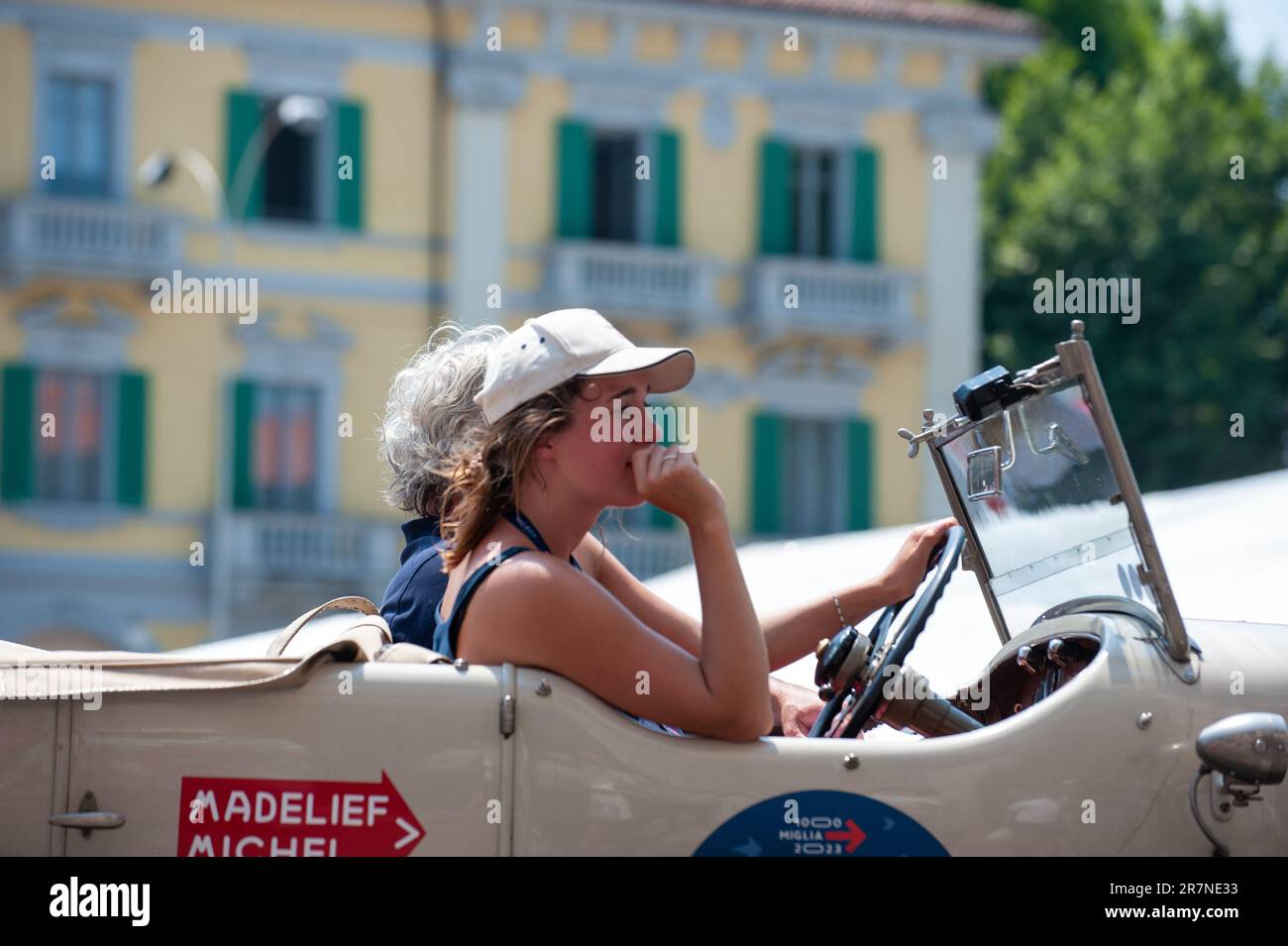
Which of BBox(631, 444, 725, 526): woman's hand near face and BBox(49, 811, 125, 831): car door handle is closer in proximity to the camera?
BBox(49, 811, 125, 831): car door handle

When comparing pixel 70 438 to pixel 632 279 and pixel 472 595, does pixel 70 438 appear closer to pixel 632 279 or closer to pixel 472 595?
pixel 632 279

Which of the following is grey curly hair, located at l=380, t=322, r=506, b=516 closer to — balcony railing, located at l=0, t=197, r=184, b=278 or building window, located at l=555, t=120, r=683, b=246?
balcony railing, located at l=0, t=197, r=184, b=278

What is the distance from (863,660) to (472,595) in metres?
0.75

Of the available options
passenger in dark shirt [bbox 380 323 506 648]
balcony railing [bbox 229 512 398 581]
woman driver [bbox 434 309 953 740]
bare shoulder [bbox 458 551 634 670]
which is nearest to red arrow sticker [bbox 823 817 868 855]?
woman driver [bbox 434 309 953 740]

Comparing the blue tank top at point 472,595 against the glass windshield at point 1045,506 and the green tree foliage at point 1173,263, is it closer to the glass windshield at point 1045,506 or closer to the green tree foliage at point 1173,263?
the glass windshield at point 1045,506

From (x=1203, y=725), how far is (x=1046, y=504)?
2.09 feet

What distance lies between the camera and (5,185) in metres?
19.1

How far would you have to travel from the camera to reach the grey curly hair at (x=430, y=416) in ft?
11.4

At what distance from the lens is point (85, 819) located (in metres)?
2.67

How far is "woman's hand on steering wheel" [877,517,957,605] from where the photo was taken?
3568mm

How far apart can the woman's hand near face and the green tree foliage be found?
21.8 meters

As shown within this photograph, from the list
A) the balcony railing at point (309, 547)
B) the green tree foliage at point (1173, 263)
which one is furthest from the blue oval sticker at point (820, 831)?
the green tree foliage at point (1173, 263)

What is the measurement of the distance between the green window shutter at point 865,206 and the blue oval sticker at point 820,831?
1867 cm

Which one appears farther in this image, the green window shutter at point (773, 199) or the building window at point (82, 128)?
the green window shutter at point (773, 199)
